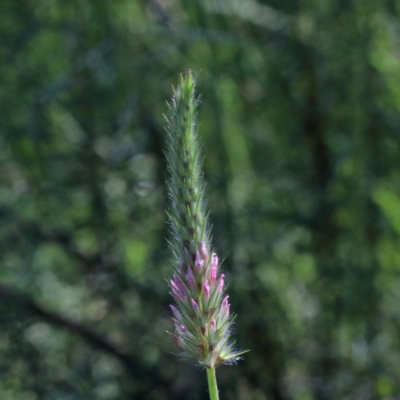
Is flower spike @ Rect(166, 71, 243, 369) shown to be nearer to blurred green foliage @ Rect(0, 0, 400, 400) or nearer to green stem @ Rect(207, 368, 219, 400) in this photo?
green stem @ Rect(207, 368, 219, 400)

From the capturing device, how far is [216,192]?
108 inches

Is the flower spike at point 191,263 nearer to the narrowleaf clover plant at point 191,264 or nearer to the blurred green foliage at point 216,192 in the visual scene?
the narrowleaf clover plant at point 191,264

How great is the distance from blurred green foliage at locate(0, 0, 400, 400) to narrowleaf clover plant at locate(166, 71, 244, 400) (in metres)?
1.68

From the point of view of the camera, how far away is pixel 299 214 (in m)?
2.92

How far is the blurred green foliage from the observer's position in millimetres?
2750

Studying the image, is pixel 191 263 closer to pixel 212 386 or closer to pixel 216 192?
pixel 212 386

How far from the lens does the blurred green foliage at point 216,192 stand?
275 centimetres

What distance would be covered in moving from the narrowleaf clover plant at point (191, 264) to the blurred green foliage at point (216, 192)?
168cm

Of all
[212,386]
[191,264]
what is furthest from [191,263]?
[212,386]

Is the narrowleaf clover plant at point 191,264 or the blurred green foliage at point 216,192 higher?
the blurred green foliage at point 216,192

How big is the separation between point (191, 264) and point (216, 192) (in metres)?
1.84

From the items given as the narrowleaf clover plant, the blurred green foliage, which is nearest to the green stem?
the narrowleaf clover plant

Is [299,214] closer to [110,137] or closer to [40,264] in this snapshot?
[110,137]

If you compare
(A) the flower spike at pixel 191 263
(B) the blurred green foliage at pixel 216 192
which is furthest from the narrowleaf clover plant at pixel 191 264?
(B) the blurred green foliage at pixel 216 192
